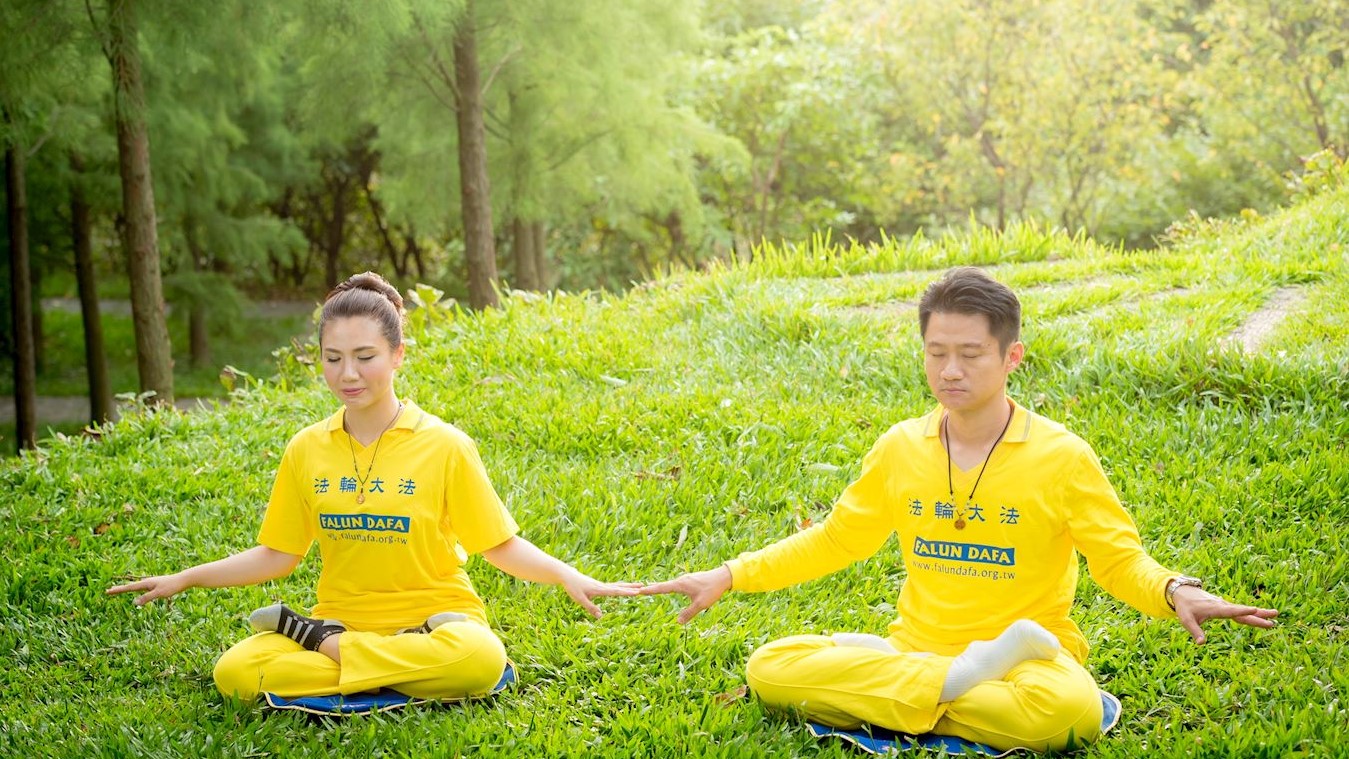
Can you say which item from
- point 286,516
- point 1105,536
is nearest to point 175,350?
point 286,516

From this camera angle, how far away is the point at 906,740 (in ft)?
10.3

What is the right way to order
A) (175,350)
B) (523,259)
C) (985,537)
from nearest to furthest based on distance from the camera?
1. (985,537)
2. (523,259)
3. (175,350)

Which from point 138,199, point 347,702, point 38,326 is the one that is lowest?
point 38,326

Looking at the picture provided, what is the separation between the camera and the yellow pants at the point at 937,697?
3.04m

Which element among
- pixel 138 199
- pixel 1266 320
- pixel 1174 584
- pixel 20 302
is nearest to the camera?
pixel 1174 584

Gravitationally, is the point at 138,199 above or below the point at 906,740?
above

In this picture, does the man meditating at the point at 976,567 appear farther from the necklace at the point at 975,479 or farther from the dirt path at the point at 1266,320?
the dirt path at the point at 1266,320

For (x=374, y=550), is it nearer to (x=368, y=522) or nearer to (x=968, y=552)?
(x=368, y=522)

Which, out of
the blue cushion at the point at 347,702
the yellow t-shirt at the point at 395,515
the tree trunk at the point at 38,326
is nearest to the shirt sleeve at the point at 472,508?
the yellow t-shirt at the point at 395,515

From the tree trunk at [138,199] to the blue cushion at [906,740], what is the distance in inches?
209

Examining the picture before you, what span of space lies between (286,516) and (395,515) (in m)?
0.39

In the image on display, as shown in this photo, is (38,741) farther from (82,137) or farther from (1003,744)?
(82,137)

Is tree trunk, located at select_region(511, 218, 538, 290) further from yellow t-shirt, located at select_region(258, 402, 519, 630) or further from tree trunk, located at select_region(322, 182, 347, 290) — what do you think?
tree trunk, located at select_region(322, 182, 347, 290)

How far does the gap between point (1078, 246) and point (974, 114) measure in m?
7.36
